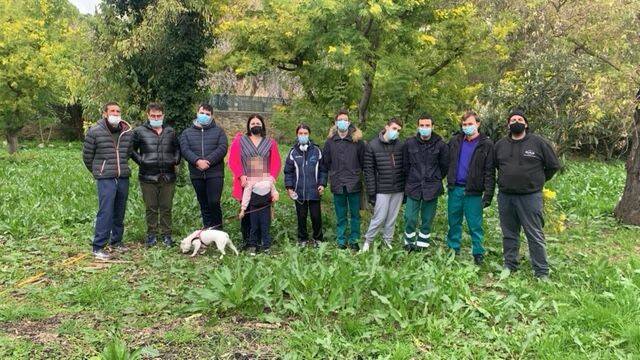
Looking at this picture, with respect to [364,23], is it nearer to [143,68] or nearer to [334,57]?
[334,57]

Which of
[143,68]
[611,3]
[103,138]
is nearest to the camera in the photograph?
[103,138]

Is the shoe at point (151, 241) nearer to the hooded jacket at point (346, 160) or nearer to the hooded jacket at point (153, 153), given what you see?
the hooded jacket at point (153, 153)

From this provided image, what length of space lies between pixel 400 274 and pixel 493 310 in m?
0.92

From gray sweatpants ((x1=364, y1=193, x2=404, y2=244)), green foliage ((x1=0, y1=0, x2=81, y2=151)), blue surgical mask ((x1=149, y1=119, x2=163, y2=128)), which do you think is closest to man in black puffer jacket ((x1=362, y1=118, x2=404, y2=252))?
gray sweatpants ((x1=364, y1=193, x2=404, y2=244))

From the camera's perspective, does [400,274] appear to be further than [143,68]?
No

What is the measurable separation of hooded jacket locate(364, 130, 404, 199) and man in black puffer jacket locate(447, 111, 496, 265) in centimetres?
64

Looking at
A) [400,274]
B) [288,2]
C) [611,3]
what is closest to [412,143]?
[400,274]

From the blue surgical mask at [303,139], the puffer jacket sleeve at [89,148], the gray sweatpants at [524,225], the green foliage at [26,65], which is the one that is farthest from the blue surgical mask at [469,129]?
the green foliage at [26,65]

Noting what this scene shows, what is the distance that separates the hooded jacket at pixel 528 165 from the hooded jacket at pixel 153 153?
4204 millimetres

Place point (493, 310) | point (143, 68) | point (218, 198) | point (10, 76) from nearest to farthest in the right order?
1. point (493, 310)
2. point (218, 198)
3. point (143, 68)
4. point (10, 76)

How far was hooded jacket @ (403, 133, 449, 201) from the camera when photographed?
6613mm

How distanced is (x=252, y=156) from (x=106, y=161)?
70.3 inches

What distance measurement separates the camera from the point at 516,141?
577 centimetres

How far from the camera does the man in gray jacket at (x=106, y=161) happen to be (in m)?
6.62
